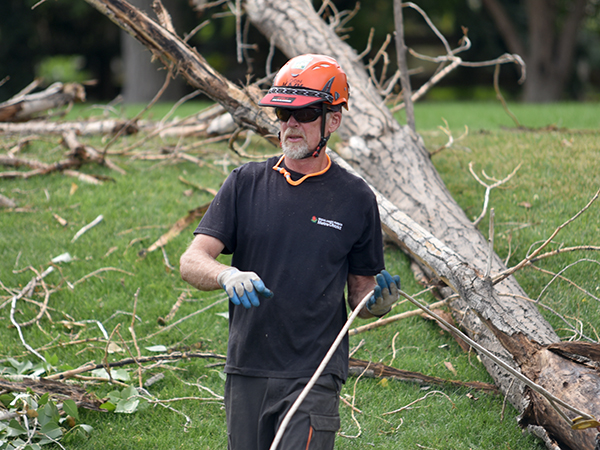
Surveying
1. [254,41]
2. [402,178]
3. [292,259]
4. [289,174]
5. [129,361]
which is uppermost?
[289,174]

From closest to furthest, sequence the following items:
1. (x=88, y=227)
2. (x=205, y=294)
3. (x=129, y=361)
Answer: (x=129, y=361) < (x=205, y=294) < (x=88, y=227)

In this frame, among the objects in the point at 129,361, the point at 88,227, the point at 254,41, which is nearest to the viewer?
the point at 129,361

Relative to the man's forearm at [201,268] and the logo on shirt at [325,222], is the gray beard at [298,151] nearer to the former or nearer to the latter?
the logo on shirt at [325,222]

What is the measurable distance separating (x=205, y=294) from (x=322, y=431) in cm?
252

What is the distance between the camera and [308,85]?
8.39ft

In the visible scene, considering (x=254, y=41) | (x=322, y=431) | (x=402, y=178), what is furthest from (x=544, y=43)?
(x=322, y=431)

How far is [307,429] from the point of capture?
2326 millimetres

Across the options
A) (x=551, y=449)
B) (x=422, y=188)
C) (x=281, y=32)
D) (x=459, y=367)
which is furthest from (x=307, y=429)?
(x=281, y=32)

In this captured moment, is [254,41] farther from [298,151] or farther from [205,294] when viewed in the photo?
[298,151]

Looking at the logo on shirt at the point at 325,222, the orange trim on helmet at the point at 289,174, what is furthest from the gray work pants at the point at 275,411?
the orange trim on helmet at the point at 289,174

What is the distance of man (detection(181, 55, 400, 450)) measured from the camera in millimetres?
2424

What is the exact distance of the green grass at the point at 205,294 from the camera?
11.4ft

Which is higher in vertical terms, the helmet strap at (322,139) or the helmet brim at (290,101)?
the helmet brim at (290,101)

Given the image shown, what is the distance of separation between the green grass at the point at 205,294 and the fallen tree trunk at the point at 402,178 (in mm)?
381
